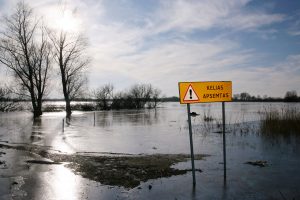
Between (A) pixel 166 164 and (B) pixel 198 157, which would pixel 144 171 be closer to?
(A) pixel 166 164

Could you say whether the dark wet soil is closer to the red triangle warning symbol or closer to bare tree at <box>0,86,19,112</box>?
the red triangle warning symbol

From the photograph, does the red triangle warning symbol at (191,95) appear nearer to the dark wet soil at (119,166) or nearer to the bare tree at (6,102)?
the dark wet soil at (119,166)

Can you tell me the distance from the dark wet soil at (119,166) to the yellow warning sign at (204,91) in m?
2.20

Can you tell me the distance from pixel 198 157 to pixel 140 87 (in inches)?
3037

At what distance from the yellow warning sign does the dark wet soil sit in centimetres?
220

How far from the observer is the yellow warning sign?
21.1ft

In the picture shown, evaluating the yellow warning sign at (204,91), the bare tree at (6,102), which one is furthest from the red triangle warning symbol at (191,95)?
the bare tree at (6,102)

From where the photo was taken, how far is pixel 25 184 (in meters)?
6.84

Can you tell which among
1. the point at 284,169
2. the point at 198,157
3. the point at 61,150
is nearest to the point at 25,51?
the point at 61,150

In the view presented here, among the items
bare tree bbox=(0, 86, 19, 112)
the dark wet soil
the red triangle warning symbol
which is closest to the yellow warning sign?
the red triangle warning symbol

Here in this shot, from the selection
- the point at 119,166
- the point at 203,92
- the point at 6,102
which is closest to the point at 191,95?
the point at 203,92

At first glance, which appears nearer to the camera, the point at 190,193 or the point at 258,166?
the point at 190,193

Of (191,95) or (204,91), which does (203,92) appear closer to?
(204,91)

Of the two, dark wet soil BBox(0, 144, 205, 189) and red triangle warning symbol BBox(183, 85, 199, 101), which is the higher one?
red triangle warning symbol BBox(183, 85, 199, 101)
